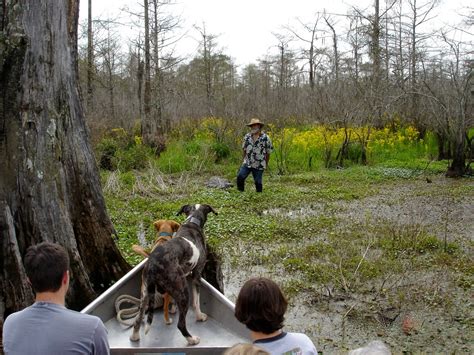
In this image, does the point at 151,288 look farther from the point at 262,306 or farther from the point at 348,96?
the point at 348,96

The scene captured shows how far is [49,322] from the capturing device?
283cm

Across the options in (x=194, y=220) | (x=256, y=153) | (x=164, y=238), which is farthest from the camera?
(x=256, y=153)

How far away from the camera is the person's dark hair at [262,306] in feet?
9.19

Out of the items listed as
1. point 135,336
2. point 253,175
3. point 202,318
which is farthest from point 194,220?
point 253,175

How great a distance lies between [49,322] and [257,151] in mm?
10285

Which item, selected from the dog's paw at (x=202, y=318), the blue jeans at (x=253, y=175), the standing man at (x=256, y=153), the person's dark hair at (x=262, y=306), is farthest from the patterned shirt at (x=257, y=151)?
the person's dark hair at (x=262, y=306)

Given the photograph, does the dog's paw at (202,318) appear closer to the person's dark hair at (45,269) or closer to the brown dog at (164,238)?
the brown dog at (164,238)

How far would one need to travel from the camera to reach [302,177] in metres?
15.0

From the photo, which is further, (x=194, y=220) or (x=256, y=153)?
(x=256, y=153)

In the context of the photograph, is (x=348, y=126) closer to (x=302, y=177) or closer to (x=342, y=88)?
(x=342, y=88)

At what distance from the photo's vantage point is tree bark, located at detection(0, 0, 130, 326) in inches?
180

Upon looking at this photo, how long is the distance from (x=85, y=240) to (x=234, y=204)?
6.09 meters

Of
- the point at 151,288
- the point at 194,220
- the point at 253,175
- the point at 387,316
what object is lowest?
the point at 387,316

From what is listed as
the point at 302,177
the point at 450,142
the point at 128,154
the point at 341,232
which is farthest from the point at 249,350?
the point at 450,142
